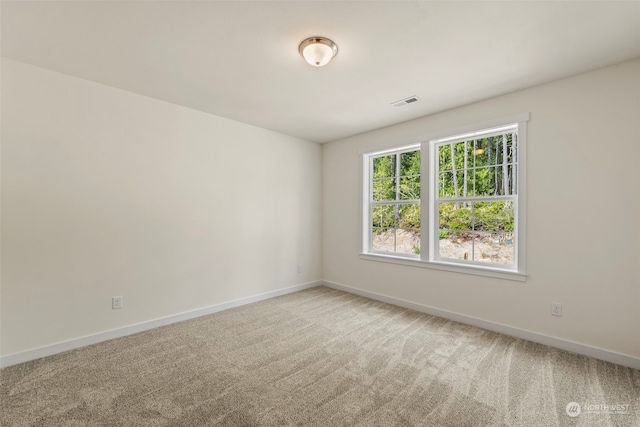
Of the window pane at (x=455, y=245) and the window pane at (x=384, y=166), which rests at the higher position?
the window pane at (x=384, y=166)

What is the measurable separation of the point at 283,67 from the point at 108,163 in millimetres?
1999

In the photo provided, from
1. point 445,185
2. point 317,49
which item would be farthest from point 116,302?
point 445,185

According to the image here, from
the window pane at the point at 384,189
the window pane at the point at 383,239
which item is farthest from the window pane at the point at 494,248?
the window pane at the point at 384,189

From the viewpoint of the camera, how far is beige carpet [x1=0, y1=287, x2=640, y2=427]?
Answer: 5.63 ft

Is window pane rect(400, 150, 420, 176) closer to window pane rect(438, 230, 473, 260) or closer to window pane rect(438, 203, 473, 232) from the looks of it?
window pane rect(438, 203, 473, 232)

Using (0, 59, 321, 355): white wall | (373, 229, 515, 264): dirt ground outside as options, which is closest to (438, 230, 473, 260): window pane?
(373, 229, 515, 264): dirt ground outside

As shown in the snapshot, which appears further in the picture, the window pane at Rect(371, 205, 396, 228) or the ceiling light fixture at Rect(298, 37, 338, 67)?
the window pane at Rect(371, 205, 396, 228)

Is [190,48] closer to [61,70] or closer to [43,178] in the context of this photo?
[61,70]

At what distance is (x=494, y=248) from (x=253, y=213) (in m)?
3.08

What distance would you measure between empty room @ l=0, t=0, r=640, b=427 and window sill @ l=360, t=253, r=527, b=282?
0.03 metres

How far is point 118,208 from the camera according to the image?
2811mm

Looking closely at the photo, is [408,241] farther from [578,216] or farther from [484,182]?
[578,216]

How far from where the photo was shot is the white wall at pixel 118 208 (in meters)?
2.34

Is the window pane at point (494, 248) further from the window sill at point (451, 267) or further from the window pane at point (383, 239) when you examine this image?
the window pane at point (383, 239)
